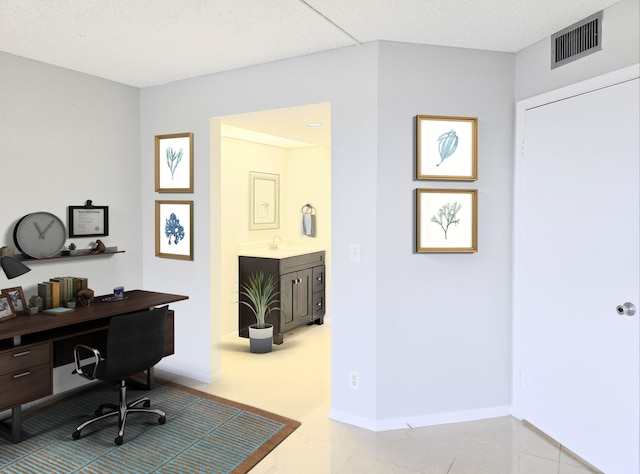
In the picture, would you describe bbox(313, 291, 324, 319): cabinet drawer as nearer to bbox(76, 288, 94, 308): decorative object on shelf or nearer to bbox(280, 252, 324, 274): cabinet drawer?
bbox(280, 252, 324, 274): cabinet drawer

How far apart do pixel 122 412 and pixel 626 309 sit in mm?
2822

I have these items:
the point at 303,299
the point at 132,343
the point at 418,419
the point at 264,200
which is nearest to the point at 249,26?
the point at 132,343

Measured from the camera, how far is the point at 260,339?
14.6ft

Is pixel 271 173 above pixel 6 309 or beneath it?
above

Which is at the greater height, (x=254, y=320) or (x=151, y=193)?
(x=151, y=193)

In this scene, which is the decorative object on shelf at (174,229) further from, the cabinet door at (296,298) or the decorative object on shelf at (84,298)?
the cabinet door at (296,298)

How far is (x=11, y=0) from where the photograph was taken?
2.30 m

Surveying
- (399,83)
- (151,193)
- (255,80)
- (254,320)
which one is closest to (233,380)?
(254,320)

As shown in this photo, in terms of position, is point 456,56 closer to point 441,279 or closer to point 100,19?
point 441,279

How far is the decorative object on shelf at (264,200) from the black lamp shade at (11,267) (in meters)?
2.65

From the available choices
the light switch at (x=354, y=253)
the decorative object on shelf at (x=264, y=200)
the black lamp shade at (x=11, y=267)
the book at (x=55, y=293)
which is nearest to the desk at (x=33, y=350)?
the book at (x=55, y=293)

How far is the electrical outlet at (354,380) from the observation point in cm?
301

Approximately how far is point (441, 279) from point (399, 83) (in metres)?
1.23

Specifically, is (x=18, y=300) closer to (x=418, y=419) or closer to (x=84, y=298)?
(x=84, y=298)
